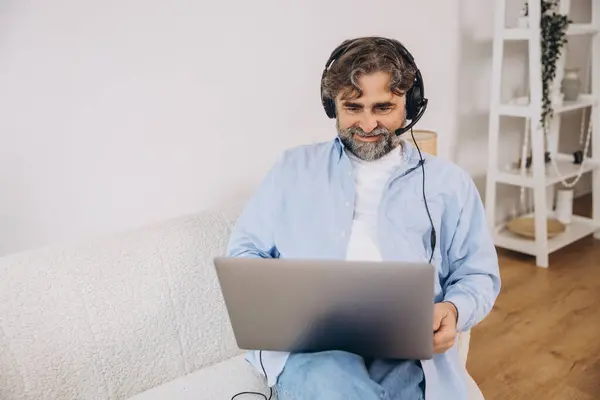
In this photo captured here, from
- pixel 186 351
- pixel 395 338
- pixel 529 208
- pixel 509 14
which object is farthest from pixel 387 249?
pixel 529 208

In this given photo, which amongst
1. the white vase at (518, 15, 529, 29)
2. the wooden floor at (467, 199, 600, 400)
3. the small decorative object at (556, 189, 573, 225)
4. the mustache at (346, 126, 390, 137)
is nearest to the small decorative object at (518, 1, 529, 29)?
the white vase at (518, 15, 529, 29)

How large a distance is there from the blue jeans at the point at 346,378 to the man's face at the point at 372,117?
1.53 ft

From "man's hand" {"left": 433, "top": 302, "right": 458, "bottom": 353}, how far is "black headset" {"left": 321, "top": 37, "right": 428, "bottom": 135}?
420 mm

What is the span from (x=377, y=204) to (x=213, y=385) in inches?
21.5

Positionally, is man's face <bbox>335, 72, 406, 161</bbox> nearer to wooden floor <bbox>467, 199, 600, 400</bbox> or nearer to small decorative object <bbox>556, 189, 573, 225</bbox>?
wooden floor <bbox>467, 199, 600, 400</bbox>

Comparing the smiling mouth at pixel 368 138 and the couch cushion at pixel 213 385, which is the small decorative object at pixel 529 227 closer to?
the smiling mouth at pixel 368 138

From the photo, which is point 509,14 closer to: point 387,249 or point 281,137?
point 281,137

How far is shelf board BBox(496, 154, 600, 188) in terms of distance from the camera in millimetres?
2846

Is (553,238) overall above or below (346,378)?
below

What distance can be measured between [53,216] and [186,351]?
54 cm

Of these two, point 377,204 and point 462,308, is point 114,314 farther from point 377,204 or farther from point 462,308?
point 462,308

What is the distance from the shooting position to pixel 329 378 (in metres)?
1.14

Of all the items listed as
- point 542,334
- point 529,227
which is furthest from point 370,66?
point 529,227

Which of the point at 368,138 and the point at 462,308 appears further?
the point at 368,138
